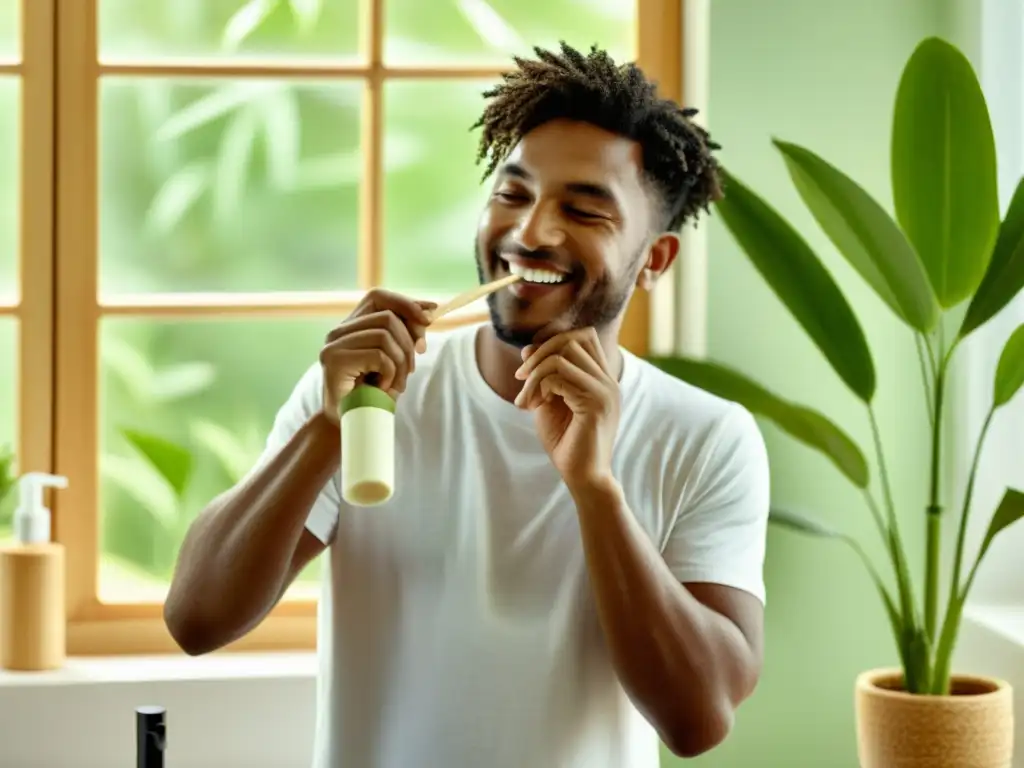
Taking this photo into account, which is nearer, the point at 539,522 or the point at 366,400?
the point at 366,400

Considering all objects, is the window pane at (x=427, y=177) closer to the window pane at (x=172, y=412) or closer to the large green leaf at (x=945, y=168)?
the window pane at (x=172, y=412)

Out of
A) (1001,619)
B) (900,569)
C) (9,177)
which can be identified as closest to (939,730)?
(900,569)

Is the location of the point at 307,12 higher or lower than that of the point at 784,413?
higher

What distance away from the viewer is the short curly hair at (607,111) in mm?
1456

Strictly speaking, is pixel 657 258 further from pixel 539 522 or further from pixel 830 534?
pixel 830 534

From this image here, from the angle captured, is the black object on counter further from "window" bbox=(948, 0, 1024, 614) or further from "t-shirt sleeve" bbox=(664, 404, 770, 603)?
"window" bbox=(948, 0, 1024, 614)

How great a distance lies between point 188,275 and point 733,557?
34.7 inches

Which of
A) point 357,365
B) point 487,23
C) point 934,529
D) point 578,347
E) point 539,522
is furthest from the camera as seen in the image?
point 487,23

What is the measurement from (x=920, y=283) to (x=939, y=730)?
1.52ft

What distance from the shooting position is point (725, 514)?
4.74 ft

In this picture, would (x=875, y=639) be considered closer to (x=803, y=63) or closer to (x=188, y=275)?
(x=803, y=63)

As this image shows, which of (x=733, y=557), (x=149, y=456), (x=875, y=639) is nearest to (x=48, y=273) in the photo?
(x=149, y=456)

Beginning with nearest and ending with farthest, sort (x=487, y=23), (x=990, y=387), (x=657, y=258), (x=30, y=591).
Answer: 1. (x=657, y=258)
2. (x=30, y=591)
3. (x=990, y=387)
4. (x=487, y=23)

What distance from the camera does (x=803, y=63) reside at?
1892mm
